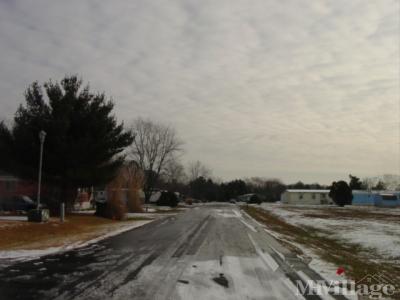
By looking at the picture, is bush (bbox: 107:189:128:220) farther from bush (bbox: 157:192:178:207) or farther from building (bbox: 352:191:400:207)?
building (bbox: 352:191:400:207)

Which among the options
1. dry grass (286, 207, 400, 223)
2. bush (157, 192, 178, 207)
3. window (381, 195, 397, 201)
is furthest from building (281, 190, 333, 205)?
dry grass (286, 207, 400, 223)

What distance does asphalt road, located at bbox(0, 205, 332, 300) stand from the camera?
823 cm

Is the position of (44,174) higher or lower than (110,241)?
higher

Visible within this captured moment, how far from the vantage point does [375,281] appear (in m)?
10.0

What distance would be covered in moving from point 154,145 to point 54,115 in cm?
5621

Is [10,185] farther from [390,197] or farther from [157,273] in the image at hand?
[390,197]

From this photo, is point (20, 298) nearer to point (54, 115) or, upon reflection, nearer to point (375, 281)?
point (375, 281)

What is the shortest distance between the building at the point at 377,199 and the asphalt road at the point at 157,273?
94.3 metres

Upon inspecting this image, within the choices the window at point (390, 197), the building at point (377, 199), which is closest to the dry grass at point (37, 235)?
the building at point (377, 199)

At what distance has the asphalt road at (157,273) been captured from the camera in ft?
27.0

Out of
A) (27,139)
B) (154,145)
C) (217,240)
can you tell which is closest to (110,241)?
(217,240)

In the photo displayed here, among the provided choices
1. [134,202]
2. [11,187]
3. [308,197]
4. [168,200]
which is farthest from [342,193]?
[11,187]

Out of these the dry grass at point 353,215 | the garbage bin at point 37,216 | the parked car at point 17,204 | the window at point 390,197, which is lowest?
the dry grass at point 353,215

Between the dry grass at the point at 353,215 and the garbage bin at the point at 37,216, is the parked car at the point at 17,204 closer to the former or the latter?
the garbage bin at the point at 37,216
